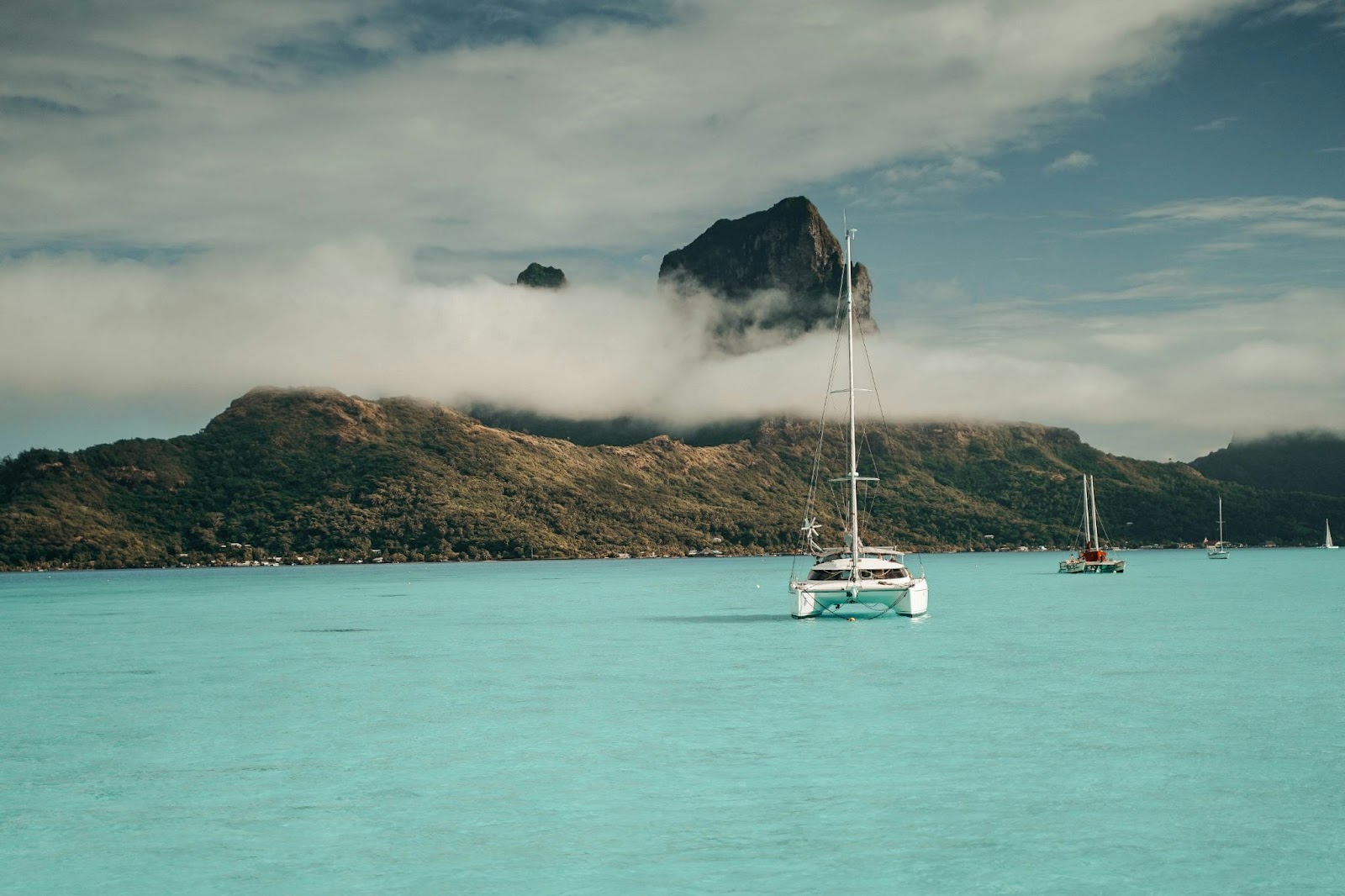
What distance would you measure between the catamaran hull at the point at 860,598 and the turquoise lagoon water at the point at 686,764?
1.50 metres

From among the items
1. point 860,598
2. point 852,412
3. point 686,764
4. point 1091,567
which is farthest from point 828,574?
point 1091,567

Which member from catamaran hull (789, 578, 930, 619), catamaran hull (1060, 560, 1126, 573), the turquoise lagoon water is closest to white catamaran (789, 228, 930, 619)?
catamaran hull (789, 578, 930, 619)

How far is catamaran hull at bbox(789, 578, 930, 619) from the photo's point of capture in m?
57.9

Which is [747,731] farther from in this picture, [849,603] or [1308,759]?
[849,603]

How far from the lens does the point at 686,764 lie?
81.8 ft

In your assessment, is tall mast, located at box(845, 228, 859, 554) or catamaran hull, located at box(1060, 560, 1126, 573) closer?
tall mast, located at box(845, 228, 859, 554)

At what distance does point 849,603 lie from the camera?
190ft

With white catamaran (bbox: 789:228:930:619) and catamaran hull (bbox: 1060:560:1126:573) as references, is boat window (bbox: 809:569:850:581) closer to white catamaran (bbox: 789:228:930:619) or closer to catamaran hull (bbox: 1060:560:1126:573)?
white catamaran (bbox: 789:228:930:619)

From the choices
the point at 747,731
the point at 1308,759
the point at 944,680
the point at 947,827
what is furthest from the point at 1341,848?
the point at 944,680

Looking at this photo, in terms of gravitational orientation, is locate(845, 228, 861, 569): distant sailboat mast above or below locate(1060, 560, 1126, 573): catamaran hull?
above

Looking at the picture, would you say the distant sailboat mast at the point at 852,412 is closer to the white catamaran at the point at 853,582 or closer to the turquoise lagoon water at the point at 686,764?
the white catamaran at the point at 853,582

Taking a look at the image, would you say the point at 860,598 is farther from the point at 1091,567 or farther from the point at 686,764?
the point at 1091,567

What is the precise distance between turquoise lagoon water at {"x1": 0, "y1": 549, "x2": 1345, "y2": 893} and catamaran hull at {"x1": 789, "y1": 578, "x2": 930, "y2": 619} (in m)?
1.50

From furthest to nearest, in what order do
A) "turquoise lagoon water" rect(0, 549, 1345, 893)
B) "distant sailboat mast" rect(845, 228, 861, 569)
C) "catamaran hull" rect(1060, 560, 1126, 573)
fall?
"catamaran hull" rect(1060, 560, 1126, 573) < "distant sailboat mast" rect(845, 228, 861, 569) < "turquoise lagoon water" rect(0, 549, 1345, 893)
